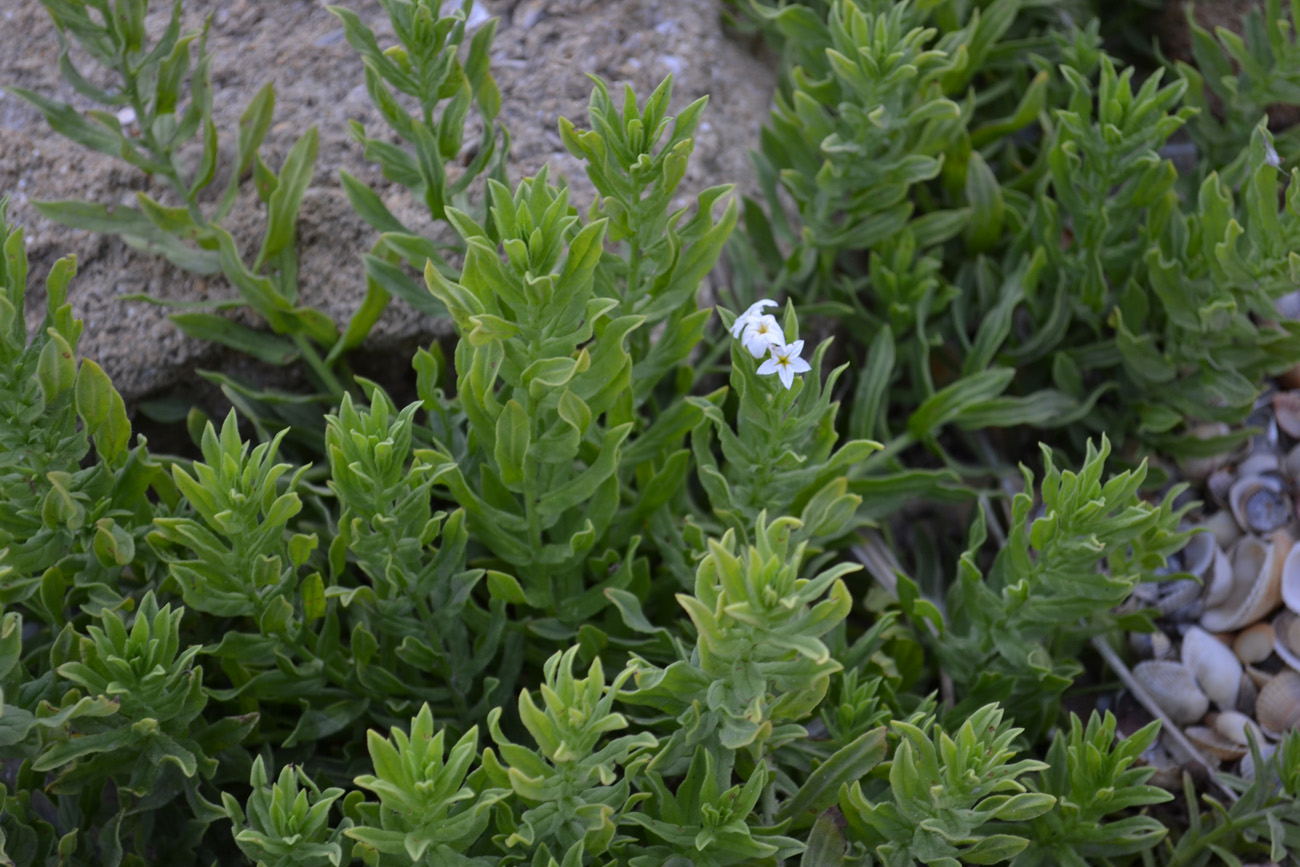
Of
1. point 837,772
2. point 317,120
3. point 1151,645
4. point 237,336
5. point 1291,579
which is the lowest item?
point 1151,645

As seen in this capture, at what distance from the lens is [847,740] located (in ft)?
7.55

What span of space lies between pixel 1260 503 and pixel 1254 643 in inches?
14.3

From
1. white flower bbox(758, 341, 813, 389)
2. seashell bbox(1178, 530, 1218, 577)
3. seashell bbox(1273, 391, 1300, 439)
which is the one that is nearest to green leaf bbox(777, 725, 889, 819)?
white flower bbox(758, 341, 813, 389)

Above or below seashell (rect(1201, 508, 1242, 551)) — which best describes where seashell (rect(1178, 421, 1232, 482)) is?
above

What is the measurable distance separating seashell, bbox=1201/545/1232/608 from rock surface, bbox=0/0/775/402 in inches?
62.2

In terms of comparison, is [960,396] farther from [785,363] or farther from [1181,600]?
[785,363]

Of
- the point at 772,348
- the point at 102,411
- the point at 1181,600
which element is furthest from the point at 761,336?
the point at 1181,600

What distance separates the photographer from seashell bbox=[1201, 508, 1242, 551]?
2943 millimetres

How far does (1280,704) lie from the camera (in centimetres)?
265

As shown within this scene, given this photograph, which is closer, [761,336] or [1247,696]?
[761,336]

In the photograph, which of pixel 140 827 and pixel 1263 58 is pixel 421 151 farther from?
pixel 1263 58

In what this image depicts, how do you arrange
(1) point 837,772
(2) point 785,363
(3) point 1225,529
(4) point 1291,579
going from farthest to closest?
(3) point 1225,529
(4) point 1291,579
(1) point 837,772
(2) point 785,363

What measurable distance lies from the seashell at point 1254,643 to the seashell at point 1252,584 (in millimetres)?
24

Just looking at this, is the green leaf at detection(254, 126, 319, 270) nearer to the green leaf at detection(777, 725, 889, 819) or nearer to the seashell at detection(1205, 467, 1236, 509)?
the green leaf at detection(777, 725, 889, 819)
